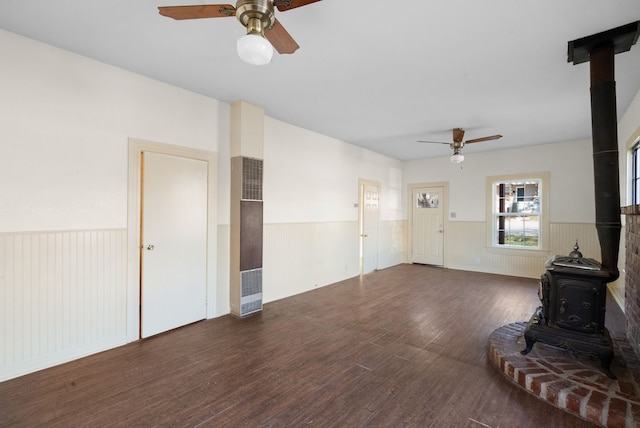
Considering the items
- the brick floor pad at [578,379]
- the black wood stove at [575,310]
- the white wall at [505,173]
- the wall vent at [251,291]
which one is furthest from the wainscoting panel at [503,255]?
the wall vent at [251,291]

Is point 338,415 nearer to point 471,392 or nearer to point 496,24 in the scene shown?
point 471,392

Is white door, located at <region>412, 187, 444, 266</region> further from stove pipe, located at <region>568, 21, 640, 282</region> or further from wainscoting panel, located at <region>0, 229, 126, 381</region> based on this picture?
wainscoting panel, located at <region>0, 229, 126, 381</region>

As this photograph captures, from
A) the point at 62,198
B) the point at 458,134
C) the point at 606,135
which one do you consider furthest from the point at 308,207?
the point at 606,135

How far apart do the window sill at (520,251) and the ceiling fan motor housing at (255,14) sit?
672 centimetres

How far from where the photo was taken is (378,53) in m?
2.79

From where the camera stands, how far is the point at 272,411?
212 cm

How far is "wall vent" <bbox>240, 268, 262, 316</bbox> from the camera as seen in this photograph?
3995mm

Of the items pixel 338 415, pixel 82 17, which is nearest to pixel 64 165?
pixel 82 17

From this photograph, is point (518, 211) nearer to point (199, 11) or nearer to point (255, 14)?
point (255, 14)

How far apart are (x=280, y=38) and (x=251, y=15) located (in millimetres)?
299

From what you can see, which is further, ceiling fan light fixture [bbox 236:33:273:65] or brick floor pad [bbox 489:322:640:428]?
brick floor pad [bbox 489:322:640:428]

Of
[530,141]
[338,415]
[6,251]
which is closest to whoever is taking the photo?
[338,415]

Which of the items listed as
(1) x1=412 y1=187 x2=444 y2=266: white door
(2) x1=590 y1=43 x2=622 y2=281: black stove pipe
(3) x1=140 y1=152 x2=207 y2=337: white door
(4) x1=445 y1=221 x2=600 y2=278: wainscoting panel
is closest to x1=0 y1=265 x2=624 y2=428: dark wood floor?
(3) x1=140 y1=152 x2=207 y2=337: white door

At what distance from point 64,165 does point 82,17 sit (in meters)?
1.24
